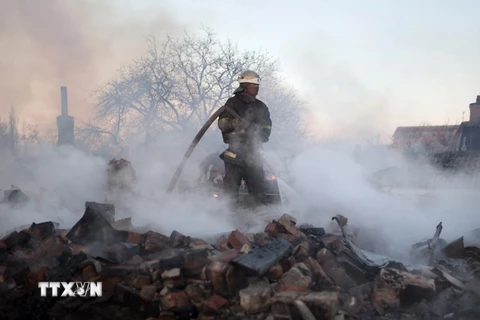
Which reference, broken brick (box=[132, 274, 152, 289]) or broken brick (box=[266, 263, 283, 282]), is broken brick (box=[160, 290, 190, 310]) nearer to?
broken brick (box=[132, 274, 152, 289])

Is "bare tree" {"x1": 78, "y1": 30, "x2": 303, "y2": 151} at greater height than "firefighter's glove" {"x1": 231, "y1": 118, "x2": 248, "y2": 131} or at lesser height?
greater

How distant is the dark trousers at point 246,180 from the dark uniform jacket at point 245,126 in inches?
9.7

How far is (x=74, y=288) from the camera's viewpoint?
360 centimetres

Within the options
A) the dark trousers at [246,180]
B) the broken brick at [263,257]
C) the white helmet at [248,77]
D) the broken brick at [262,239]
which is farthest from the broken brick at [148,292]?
the white helmet at [248,77]

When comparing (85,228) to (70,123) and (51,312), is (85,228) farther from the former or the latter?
(70,123)

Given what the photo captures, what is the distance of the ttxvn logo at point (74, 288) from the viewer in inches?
139

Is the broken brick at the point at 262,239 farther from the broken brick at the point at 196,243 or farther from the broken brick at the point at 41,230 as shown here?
the broken brick at the point at 41,230

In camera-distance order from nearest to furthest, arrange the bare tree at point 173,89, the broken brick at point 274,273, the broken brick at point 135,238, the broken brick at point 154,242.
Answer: the broken brick at point 274,273, the broken brick at point 154,242, the broken brick at point 135,238, the bare tree at point 173,89

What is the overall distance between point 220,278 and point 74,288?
52.1 inches

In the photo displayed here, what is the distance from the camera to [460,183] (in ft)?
29.1

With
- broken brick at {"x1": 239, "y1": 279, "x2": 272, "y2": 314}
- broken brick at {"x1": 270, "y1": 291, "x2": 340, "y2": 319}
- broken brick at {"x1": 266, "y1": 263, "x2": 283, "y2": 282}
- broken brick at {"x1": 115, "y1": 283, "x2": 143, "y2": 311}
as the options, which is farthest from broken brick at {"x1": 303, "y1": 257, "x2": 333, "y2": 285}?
broken brick at {"x1": 115, "y1": 283, "x2": 143, "y2": 311}

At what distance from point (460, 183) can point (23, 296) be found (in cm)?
862

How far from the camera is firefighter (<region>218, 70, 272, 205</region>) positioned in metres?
5.91

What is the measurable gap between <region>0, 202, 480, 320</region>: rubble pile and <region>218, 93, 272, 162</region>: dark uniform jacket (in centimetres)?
193
